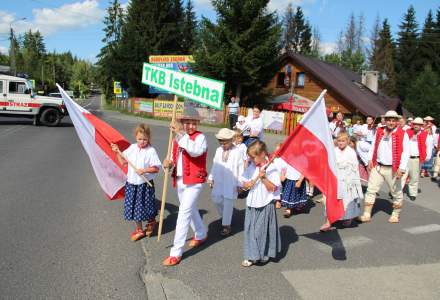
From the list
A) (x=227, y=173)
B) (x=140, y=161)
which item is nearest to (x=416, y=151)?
(x=227, y=173)

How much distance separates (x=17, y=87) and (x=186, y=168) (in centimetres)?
1821

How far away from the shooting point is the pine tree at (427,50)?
178 feet

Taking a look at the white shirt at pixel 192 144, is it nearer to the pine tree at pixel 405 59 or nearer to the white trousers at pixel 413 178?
the white trousers at pixel 413 178

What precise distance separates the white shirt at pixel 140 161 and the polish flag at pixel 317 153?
1537 millimetres

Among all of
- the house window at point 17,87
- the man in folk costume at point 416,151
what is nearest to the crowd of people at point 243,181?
the man in folk costume at point 416,151

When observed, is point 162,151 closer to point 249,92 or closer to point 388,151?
point 388,151

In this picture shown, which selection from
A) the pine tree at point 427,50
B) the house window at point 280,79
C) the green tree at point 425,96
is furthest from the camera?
the pine tree at point 427,50

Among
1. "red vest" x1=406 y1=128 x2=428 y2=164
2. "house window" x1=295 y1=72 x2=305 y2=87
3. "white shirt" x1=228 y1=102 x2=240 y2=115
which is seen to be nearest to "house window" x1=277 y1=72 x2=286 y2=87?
"house window" x1=295 y1=72 x2=305 y2=87

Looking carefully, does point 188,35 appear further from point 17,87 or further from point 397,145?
point 397,145

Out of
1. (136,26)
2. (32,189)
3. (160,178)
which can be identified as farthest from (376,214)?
(136,26)

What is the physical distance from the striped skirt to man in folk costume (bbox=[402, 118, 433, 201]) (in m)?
4.41

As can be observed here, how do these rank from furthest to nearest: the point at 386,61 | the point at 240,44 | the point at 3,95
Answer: the point at 386,61, the point at 240,44, the point at 3,95

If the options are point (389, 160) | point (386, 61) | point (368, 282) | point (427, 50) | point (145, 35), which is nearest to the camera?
point (368, 282)

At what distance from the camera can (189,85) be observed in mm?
4895
